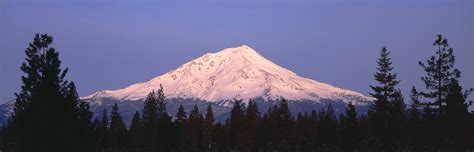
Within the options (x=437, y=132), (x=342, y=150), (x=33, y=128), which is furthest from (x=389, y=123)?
(x=33, y=128)

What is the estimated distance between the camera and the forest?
122 ft

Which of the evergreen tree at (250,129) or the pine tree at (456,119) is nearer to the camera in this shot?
the pine tree at (456,119)

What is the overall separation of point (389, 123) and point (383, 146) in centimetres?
272

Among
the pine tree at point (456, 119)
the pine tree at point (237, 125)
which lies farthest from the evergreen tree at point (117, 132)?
the pine tree at point (456, 119)

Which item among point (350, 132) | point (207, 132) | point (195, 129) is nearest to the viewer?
point (350, 132)

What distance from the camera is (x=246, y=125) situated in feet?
300

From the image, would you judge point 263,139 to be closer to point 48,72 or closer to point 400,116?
point 400,116

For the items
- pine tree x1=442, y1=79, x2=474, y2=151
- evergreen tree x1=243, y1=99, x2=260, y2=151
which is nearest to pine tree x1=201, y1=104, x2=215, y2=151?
evergreen tree x1=243, y1=99, x2=260, y2=151

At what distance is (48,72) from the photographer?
38156mm

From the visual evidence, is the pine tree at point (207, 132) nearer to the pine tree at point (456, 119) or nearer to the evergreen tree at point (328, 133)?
the evergreen tree at point (328, 133)

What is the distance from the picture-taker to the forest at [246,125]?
37.2 m

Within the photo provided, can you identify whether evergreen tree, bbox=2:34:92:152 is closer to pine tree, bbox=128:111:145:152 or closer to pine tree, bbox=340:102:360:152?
pine tree, bbox=340:102:360:152

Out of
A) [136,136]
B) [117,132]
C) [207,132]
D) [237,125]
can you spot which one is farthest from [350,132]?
[117,132]

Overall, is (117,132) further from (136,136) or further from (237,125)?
(237,125)
